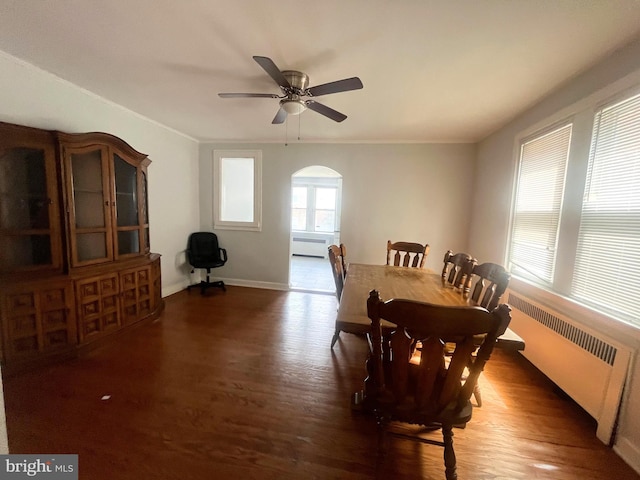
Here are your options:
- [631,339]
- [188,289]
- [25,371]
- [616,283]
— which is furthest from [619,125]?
[188,289]

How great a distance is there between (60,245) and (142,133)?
1.77m

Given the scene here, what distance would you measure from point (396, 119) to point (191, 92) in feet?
7.31

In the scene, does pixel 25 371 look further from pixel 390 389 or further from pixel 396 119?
pixel 396 119

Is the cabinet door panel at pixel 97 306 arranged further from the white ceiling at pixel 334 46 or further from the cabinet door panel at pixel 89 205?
the white ceiling at pixel 334 46

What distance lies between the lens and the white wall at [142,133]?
205 centimetres

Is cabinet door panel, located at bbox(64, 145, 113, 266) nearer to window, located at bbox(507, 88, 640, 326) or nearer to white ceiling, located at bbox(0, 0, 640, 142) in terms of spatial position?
white ceiling, located at bbox(0, 0, 640, 142)

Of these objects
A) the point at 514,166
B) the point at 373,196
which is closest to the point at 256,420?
the point at 373,196

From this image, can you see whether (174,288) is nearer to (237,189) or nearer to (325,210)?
(237,189)

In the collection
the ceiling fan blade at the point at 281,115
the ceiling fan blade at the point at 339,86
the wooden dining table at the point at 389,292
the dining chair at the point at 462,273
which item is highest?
the ceiling fan blade at the point at 281,115

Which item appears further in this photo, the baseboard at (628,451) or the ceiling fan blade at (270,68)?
the ceiling fan blade at (270,68)

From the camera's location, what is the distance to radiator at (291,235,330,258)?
6.93m

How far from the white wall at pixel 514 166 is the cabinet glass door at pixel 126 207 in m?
4.06

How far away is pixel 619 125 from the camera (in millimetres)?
1592

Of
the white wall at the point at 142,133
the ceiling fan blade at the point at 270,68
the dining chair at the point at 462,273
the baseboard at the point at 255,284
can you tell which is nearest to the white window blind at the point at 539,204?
the dining chair at the point at 462,273
